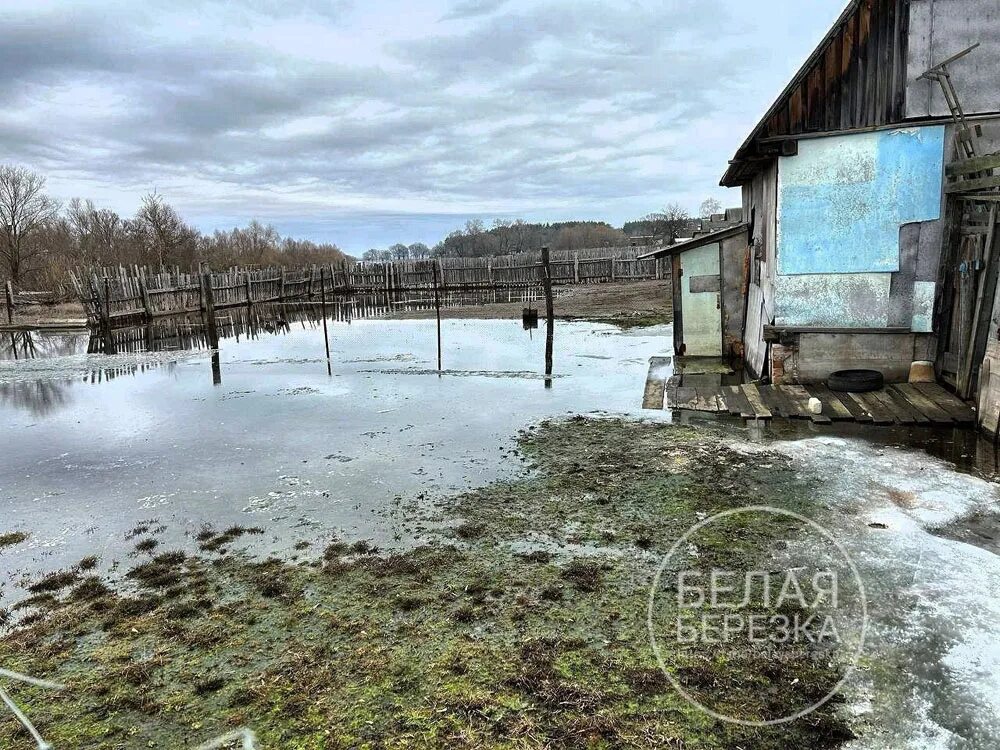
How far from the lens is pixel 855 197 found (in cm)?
1038

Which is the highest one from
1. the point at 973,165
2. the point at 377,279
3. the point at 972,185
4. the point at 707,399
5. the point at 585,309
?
the point at 973,165

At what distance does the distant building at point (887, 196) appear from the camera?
939 cm

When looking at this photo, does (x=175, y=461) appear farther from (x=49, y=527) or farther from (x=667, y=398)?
(x=667, y=398)

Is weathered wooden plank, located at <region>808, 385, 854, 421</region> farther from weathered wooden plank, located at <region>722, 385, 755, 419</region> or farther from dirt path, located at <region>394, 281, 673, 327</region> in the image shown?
dirt path, located at <region>394, 281, 673, 327</region>

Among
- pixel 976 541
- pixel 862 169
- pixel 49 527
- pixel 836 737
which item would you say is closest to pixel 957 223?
pixel 862 169

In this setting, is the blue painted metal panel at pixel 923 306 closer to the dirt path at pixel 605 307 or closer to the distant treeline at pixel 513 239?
the dirt path at pixel 605 307

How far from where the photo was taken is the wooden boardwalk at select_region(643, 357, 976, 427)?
8763 millimetres

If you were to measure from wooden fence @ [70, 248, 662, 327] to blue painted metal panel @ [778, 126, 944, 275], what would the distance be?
25.2 meters

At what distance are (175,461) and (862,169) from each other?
36.1 feet

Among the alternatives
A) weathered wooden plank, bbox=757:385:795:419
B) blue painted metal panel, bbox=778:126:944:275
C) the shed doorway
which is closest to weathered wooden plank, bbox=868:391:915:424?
weathered wooden plank, bbox=757:385:795:419

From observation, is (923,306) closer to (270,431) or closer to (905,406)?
(905,406)

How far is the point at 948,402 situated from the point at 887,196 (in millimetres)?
3333

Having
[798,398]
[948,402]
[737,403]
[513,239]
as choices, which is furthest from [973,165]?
[513,239]

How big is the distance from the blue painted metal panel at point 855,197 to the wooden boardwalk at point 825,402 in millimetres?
2014
